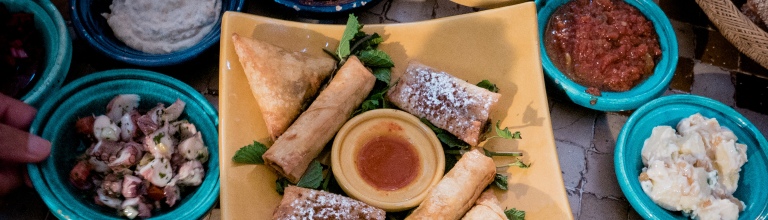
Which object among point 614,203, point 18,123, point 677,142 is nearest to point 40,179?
point 18,123

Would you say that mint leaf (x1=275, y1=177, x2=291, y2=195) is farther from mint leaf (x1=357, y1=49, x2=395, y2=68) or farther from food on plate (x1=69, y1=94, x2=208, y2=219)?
mint leaf (x1=357, y1=49, x2=395, y2=68)

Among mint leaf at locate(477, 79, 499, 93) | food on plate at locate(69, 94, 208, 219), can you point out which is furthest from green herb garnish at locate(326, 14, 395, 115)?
food on plate at locate(69, 94, 208, 219)

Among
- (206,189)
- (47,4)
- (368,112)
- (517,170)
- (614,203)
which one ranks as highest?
(47,4)

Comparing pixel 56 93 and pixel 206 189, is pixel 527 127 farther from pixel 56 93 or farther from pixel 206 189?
pixel 56 93

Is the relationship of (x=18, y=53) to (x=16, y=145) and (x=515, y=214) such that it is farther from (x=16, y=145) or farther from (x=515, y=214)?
(x=515, y=214)

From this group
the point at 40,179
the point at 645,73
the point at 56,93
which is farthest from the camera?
the point at 645,73

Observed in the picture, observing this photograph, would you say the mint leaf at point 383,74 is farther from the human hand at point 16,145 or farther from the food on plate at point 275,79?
the human hand at point 16,145

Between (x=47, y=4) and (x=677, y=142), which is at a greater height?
(x=47, y=4)
